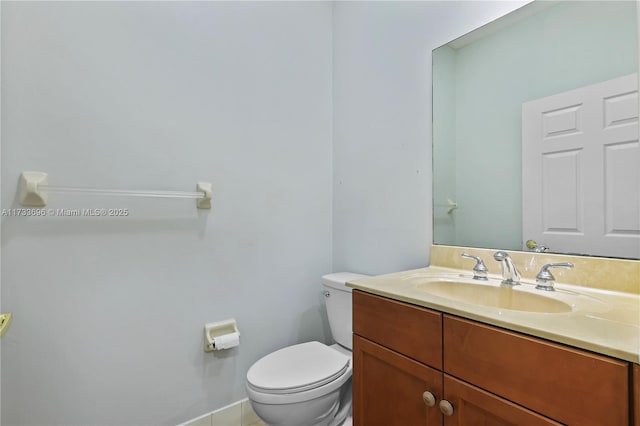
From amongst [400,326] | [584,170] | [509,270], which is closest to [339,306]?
[400,326]

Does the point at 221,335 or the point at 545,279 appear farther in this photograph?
the point at 221,335

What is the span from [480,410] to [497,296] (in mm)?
402

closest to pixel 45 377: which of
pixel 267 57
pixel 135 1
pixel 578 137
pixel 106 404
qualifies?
pixel 106 404

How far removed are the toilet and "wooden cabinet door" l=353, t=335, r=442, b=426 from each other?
224mm

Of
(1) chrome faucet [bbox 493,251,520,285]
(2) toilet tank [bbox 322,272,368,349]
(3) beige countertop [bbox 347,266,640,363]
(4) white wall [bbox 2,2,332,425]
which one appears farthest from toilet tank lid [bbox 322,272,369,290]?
(1) chrome faucet [bbox 493,251,520,285]

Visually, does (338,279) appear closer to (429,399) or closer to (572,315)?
(429,399)

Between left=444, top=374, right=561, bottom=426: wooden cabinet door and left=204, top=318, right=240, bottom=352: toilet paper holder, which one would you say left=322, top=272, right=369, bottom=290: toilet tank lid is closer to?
left=204, top=318, right=240, bottom=352: toilet paper holder

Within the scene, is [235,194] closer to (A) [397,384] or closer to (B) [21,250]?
(B) [21,250]

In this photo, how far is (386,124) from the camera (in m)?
1.58

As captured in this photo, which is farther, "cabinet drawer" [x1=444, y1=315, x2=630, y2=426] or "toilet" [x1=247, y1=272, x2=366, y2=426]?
"toilet" [x1=247, y1=272, x2=366, y2=426]

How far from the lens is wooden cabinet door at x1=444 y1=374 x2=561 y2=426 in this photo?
2.04 ft

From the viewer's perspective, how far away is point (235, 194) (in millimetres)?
1557

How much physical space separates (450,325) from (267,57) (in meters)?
1.58

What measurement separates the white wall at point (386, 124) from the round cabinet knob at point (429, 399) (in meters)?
0.68
